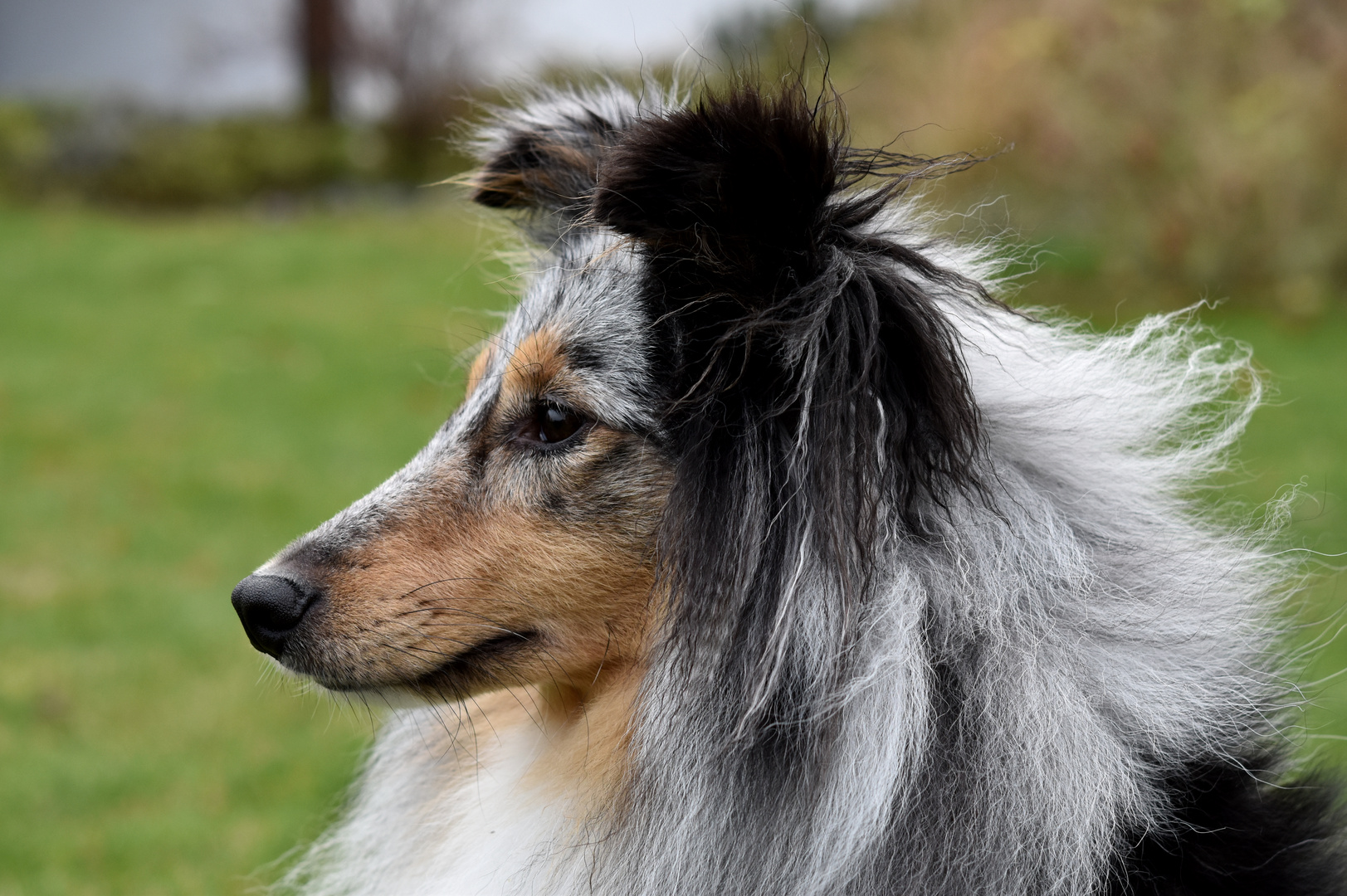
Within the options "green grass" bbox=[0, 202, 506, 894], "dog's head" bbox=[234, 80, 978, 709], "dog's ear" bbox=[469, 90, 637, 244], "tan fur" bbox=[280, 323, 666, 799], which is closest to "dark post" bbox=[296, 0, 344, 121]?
"green grass" bbox=[0, 202, 506, 894]

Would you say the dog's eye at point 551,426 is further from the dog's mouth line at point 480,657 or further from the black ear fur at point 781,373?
the dog's mouth line at point 480,657

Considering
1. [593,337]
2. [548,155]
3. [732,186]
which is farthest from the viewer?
[548,155]

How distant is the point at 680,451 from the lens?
2.30 metres

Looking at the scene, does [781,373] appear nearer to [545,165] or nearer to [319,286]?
[545,165]

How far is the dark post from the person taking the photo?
1714cm

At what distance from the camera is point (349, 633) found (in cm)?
234

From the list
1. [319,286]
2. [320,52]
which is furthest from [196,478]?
[320,52]

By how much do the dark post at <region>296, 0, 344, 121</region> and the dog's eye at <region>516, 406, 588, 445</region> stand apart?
16.3m

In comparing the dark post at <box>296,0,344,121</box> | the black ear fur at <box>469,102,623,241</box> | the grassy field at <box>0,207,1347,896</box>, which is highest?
the dark post at <box>296,0,344,121</box>

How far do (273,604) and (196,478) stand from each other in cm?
587

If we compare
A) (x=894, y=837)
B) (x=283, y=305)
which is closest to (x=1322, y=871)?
(x=894, y=837)

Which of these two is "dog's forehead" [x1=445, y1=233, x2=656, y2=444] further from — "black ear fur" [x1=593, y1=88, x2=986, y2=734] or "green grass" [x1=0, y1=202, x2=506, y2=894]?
"green grass" [x1=0, y1=202, x2=506, y2=894]

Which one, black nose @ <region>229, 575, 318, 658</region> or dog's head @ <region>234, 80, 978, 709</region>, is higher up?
dog's head @ <region>234, 80, 978, 709</region>

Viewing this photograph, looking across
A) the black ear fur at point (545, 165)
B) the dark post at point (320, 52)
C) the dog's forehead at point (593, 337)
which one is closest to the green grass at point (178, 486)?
the black ear fur at point (545, 165)
